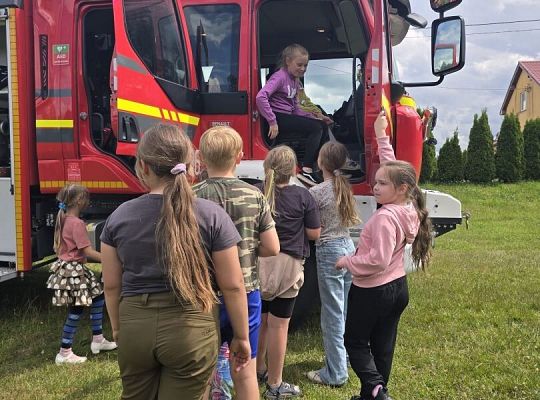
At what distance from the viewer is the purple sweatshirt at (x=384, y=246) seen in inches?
113

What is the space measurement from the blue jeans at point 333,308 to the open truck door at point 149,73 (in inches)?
60.3

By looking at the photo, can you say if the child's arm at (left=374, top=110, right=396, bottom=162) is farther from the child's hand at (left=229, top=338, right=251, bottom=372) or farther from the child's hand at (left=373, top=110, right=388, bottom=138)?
the child's hand at (left=229, top=338, right=251, bottom=372)

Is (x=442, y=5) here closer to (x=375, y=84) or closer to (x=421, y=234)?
(x=375, y=84)

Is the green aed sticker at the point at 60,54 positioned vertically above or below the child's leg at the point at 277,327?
above

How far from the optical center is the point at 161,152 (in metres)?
2.04

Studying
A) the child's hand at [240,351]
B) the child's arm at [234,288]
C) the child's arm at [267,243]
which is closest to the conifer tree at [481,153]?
the child's arm at [267,243]

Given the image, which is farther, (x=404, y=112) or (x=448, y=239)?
(x=448, y=239)

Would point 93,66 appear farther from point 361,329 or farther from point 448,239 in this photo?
point 448,239

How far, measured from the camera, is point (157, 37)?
4.23 metres

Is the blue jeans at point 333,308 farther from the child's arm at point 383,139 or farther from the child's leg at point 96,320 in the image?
the child's leg at point 96,320

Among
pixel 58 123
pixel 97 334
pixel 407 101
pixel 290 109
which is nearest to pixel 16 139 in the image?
pixel 58 123

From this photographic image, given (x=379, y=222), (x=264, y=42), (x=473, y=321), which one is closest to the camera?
(x=379, y=222)

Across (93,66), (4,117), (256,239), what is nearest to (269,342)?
(256,239)

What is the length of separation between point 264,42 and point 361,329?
306 cm
